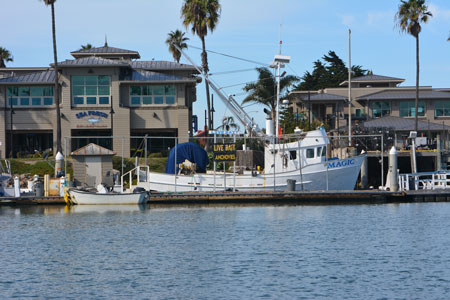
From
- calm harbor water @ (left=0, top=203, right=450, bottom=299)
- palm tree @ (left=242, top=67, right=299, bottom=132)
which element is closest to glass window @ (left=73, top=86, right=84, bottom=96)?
palm tree @ (left=242, top=67, right=299, bottom=132)

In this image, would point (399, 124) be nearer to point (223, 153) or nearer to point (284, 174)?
point (284, 174)

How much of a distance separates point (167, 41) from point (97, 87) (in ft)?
82.7

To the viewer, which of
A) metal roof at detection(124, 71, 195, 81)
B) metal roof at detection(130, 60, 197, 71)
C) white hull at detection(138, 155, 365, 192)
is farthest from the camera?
metal roof at detection(130, 60, 197, 71)

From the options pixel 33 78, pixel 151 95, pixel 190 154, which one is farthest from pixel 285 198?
pixel 33 78

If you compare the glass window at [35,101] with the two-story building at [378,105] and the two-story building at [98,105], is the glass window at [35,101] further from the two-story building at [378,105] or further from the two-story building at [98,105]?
the two-story building at [378,105]

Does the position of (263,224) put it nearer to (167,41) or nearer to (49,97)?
(49,97)

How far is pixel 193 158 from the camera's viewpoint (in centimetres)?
5059

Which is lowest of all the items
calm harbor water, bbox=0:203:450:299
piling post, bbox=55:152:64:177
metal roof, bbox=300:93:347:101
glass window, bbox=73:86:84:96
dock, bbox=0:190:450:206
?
calm harbor water, bbox=0:203:450:299

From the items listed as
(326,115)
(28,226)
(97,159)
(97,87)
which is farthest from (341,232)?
(326,115)

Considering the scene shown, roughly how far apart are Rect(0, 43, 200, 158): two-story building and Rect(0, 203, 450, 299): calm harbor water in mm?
24968

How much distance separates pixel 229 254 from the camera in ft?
92.6

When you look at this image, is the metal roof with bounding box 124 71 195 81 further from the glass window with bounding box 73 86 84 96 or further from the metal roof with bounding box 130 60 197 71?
the glass window with bounding box 73 86 84 96

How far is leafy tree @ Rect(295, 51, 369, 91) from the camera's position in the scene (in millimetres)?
114125

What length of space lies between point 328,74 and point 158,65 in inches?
1851
